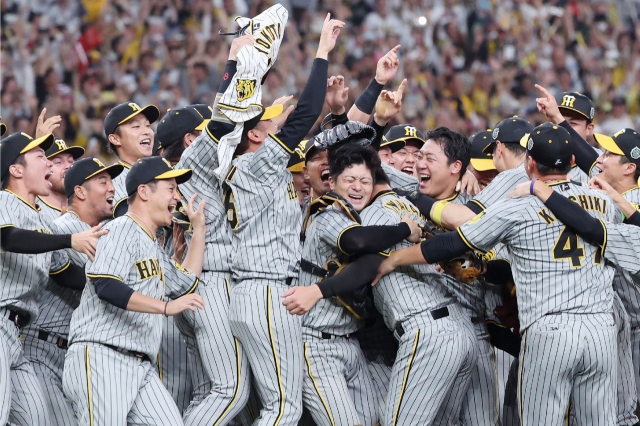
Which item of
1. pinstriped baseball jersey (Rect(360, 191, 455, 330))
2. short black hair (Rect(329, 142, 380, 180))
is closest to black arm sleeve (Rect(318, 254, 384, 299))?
pinstriped baseball jersey (Rect(360, 191, 455, 330))

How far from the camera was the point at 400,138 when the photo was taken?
6609 millimetres

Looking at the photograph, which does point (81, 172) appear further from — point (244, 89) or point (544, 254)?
point (544, 254)

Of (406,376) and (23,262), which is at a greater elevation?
(23,262)

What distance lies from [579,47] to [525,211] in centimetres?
995

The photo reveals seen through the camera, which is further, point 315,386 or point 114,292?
point 315,386

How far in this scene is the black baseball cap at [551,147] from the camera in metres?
4.70

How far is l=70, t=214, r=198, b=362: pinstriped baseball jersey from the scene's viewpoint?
4.53 meters

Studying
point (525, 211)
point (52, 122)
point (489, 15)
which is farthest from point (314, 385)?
point (489, 15)

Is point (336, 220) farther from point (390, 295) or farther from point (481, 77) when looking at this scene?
point (481, 77)

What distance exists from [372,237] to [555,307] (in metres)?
1.00

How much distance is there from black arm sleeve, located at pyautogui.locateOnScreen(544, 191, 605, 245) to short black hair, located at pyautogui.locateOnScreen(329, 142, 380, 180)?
41.1 inches

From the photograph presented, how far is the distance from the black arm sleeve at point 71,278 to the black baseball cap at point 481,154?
8.67 feet

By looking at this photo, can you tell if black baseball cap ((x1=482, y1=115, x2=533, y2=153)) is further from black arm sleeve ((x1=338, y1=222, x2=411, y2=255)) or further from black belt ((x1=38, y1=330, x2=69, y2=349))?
black belt ((x1=38, y1=330, x2=69, y2=349))

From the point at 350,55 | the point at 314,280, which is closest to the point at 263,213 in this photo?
the point at 314,280
